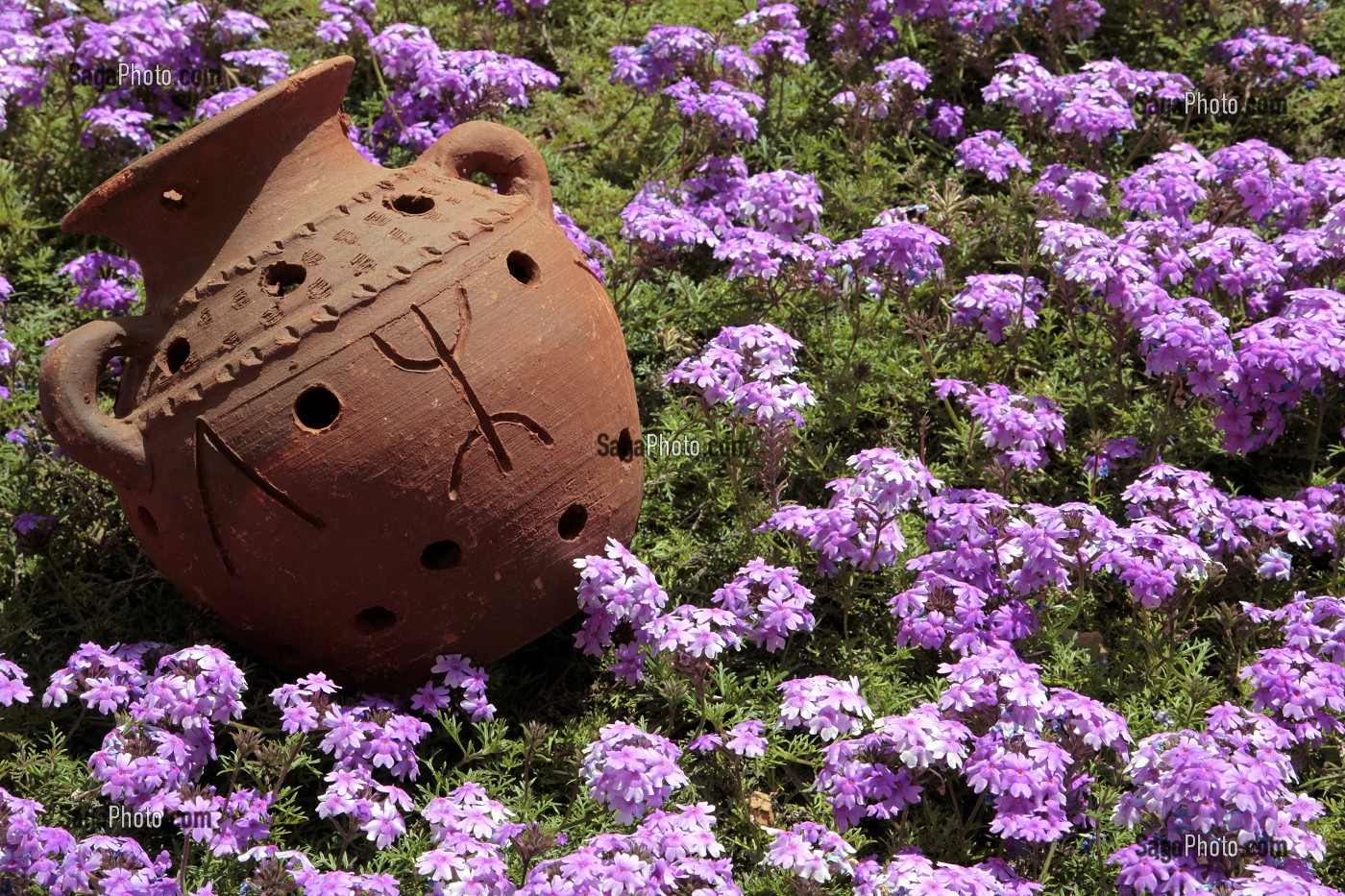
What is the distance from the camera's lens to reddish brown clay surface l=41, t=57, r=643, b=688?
4.15 metres

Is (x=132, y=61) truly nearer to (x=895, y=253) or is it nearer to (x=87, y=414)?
(x=87, y=414)

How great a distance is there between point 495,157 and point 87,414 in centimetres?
143

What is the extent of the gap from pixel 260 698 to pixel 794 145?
3524 mm

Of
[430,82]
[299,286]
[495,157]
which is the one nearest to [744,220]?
[430,82]

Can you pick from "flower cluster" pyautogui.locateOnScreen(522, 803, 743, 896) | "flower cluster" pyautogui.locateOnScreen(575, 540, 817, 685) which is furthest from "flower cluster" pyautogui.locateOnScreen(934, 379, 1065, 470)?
"flower cluster" pyautogui.locateOnScreen(522, 803, 743, 896)

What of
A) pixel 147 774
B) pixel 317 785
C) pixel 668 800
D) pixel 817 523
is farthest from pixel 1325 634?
pixel 147 774

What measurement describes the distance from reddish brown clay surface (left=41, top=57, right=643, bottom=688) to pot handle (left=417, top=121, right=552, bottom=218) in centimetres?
21

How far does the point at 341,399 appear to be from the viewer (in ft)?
13.5

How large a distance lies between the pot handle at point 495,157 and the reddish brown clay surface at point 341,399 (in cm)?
21

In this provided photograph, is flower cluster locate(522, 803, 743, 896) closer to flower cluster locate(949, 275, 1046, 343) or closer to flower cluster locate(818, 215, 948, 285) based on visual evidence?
flower cluster locate(818, 215, 948, 285)

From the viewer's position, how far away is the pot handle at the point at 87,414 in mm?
4266

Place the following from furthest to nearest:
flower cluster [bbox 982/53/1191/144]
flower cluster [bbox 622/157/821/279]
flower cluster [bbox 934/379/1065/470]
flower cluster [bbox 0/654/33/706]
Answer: flower cluster [bbox 982/53/1191/144] → flower cluster [bbox 622/157/821/279] → flower cluster [bbox 934/379/1065/470] → flower cluster [bbox 0/654/33/706]

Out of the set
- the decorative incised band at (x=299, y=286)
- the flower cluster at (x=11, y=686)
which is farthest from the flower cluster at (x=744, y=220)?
the flower cluster at (x=11, y=686)

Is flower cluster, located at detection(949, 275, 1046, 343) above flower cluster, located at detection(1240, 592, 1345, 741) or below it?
above
